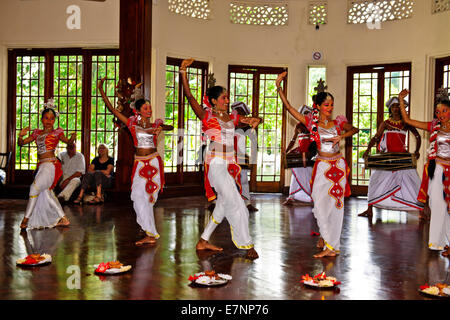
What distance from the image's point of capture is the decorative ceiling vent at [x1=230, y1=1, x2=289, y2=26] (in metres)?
11.6

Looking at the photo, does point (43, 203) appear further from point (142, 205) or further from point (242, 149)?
point (242, 149)

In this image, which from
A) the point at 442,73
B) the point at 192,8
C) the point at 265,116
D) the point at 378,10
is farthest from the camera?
the point at 265,116

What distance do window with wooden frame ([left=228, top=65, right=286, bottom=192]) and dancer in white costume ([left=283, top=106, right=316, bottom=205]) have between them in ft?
6.14

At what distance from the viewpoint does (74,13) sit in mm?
10508

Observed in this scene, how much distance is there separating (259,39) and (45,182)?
6362 mm

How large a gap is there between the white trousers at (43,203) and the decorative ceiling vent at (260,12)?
20.4 ft

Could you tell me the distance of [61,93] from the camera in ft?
36.0

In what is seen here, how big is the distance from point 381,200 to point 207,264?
4346 millimetres

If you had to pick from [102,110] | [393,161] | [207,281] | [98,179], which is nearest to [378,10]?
[393,161]

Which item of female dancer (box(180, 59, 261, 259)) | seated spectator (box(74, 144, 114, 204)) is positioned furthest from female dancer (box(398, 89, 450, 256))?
seated spectator (box(74, 144, 114, 204))

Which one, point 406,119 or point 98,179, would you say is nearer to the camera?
point 406,119

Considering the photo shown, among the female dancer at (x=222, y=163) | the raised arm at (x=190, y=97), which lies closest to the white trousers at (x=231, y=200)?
the female dancer at (x=222, y=163)
